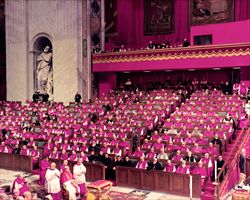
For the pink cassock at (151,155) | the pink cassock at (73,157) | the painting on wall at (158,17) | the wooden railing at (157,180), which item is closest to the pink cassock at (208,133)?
the pink cassock at (151,155)

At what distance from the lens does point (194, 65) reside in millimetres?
18266

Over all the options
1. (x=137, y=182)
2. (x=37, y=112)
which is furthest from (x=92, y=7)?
(x=137, y=182)

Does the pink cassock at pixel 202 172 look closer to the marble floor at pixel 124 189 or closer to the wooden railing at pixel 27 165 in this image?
the marble floor at pixel 124 189

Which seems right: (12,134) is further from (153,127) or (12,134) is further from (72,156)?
(153,127)

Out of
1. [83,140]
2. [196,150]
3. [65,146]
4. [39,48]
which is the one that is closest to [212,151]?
[196,150]

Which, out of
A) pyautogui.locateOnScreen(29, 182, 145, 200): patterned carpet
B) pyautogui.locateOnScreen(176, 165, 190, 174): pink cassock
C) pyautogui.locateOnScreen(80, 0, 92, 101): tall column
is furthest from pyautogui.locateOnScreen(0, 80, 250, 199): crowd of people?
pyautogui.locateOnScreen(80, 0, 92, 101): tall column

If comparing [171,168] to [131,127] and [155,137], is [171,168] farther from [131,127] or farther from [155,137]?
[131,127]

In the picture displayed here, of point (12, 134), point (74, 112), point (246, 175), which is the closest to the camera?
point (246, 175)

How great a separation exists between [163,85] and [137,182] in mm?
10060

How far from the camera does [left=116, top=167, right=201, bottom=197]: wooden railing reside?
33.5ft

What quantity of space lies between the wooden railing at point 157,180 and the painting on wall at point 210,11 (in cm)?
1161

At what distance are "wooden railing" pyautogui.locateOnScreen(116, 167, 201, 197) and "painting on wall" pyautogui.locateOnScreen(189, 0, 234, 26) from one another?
38.1 ft

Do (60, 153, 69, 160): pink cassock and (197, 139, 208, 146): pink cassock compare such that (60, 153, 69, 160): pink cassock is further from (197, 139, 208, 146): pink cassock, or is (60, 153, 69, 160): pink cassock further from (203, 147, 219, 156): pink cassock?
(203, 147, 219, 156): pink cassock

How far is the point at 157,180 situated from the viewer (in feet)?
35.3
